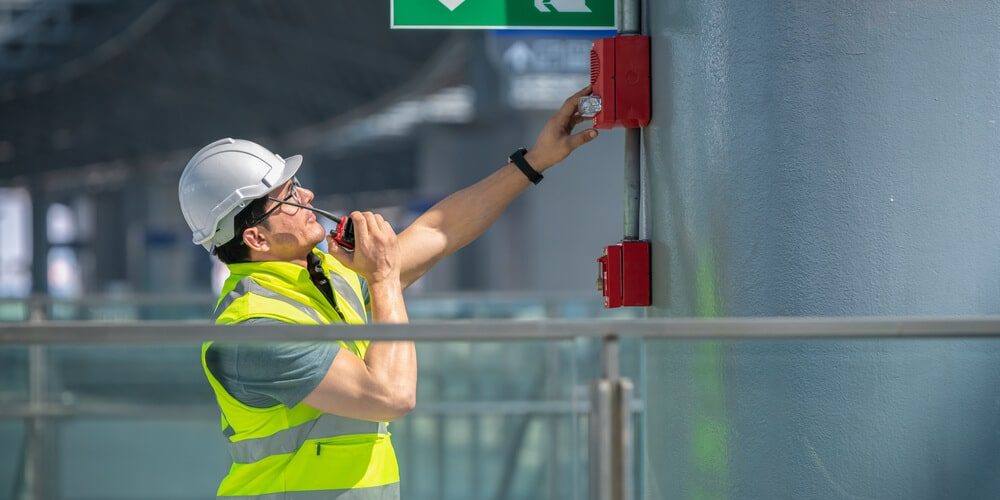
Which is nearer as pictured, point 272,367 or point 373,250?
point 272,367

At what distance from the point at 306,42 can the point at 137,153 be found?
22413mm

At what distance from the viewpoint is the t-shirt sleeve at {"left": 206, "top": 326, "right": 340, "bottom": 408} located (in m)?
2.99

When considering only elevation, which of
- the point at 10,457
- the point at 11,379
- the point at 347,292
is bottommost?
the point at 10,457

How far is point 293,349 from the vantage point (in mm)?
3016

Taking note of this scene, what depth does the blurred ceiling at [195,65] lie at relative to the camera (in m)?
24.2

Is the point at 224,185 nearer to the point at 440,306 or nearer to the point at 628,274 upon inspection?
the point at 628,274

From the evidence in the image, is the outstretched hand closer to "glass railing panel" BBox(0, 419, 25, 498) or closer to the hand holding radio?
the hand holding radio

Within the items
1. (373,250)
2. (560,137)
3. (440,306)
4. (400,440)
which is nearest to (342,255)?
(373,250)

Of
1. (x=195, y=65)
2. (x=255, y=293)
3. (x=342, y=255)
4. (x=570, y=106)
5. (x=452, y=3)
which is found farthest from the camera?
(x=195, y=65)

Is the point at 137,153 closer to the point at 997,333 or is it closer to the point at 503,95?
the point at 503,95

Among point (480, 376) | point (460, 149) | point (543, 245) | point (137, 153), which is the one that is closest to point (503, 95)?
point (543, 245)

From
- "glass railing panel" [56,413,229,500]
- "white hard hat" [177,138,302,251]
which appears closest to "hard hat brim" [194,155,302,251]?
"white hard hat" [177,138,302,251]

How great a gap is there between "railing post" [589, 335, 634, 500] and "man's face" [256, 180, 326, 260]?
3.58 feet

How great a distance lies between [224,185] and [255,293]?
38 centimetres
